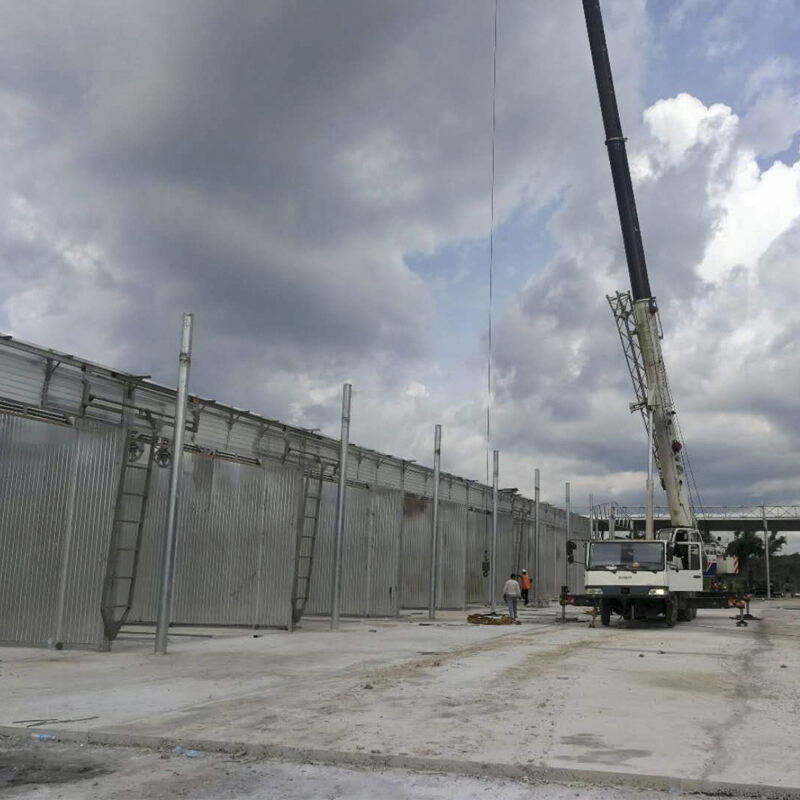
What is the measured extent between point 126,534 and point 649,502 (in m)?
17.7

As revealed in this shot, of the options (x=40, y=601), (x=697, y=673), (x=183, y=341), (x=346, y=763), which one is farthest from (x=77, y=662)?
(x=697, y=673)

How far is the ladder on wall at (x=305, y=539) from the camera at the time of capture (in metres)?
22.4

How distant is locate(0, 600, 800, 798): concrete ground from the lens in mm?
6918

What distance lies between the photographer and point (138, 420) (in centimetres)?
1934

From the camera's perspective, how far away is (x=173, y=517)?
52.9 feet

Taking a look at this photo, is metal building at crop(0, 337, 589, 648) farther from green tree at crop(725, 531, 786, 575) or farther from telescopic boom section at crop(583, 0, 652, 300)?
green tree at crop(725, 531, 786, 575)

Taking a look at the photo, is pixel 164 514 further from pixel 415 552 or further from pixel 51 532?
pixel 415 552

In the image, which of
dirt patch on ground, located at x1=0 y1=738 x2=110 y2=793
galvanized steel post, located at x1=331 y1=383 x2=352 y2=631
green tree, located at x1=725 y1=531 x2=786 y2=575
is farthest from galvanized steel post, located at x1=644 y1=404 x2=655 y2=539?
green tree, located at x1=725 y1=531 x2=786 y2=575

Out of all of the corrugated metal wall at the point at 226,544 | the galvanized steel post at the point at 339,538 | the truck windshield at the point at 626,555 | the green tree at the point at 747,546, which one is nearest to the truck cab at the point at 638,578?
the truck windshield at the point at 626,555

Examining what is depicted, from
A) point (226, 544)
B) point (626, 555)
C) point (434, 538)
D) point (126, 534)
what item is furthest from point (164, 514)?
point (626, 555)

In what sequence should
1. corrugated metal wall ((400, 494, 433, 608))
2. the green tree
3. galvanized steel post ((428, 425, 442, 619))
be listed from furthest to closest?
1. the green tree
2. corrugated metal wall ((400, 494, 433, 608))
3. galvanized steel post ((428, 425, 442, 619))

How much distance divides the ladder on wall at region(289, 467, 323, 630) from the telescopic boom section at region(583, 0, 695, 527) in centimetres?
1164

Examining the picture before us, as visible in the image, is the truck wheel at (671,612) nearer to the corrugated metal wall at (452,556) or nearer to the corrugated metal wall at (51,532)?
the corrugated metal wall at (452,556)

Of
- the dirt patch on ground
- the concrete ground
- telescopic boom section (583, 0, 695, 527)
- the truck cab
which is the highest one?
telescopic boom section (583, 0, 695, 527)
